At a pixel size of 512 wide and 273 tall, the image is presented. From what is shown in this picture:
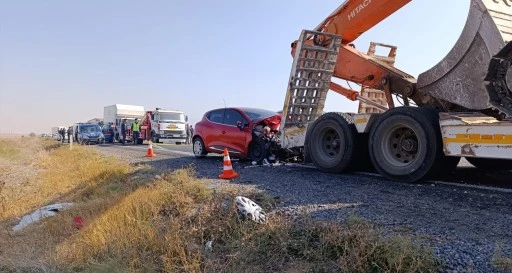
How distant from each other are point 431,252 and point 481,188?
376 cm

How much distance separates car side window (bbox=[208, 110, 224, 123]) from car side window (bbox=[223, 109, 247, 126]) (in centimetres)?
22

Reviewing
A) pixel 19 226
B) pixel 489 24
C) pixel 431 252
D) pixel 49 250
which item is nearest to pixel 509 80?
pixel 489 24

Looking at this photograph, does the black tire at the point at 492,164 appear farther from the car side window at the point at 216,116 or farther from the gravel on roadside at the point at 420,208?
the car side window at the point at 216,116

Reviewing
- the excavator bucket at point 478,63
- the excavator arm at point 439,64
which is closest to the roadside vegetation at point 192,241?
the excavator bucket at point 478,63

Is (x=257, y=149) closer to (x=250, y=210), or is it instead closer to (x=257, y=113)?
(x=257, y=113)

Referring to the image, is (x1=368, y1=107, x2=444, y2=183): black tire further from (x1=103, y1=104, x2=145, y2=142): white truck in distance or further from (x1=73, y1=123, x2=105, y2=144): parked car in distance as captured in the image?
(x1=103, y1=104, x2=145, y2=142): white truck in distance

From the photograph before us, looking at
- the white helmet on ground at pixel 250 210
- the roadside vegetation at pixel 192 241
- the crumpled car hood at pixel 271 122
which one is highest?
the crumpled car hood at pixel 271 122

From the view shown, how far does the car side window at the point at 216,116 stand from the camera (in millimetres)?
11784

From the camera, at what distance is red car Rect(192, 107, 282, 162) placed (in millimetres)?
10523

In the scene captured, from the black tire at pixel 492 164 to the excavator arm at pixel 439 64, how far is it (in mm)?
1374

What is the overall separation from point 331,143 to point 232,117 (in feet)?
12.1

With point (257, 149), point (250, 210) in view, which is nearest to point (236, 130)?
point (257, 149)

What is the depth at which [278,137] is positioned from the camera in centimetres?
995

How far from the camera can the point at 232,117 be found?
37.2ft
